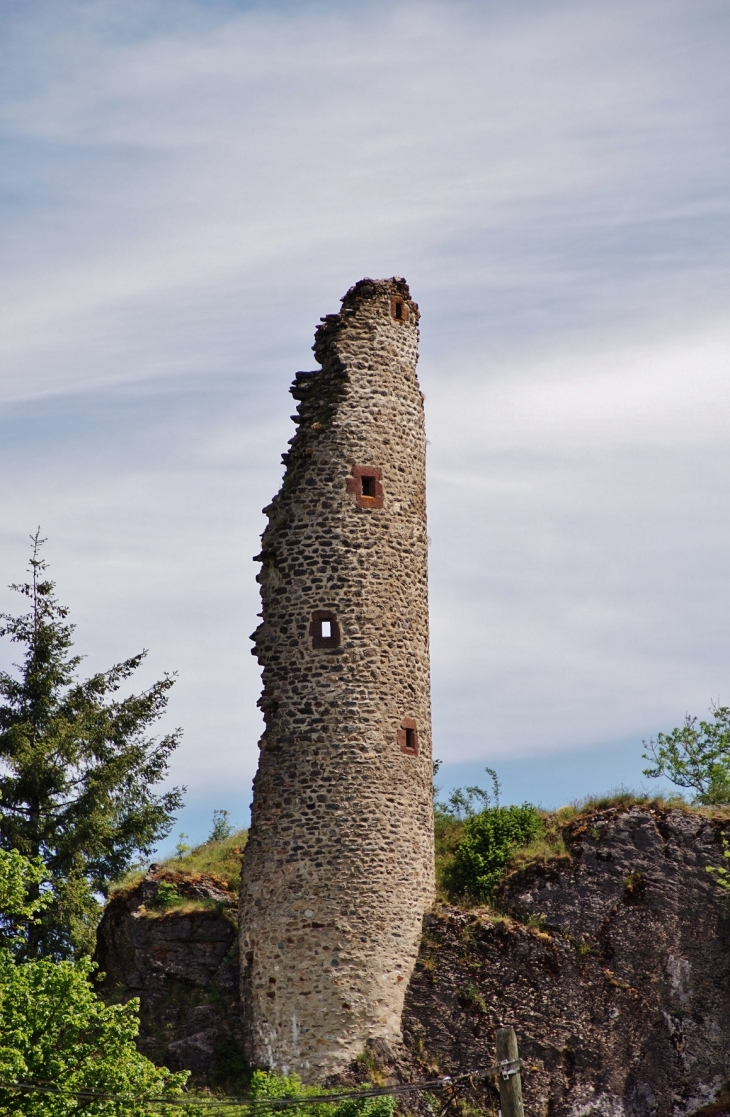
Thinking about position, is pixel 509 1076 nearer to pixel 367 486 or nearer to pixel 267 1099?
pixel 267 1099

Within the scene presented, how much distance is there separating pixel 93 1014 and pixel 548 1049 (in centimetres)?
807

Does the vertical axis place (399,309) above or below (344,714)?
above

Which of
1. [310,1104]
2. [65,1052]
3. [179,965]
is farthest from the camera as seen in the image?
[179,965]

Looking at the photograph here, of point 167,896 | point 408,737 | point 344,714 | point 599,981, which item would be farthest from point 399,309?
point 599,981

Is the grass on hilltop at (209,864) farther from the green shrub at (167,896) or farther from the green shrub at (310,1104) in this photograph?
the green shrub at (310,1104)

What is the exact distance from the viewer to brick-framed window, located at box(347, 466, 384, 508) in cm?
3681

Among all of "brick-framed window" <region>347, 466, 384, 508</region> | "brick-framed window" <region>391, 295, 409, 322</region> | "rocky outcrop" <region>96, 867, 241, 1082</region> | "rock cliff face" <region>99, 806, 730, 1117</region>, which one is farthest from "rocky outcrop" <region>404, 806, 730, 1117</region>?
"brick-framed window" <region>391, 295, 409, 322</region>

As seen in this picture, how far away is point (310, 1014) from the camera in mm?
33969

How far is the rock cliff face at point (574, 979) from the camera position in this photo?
Result: 113 ft

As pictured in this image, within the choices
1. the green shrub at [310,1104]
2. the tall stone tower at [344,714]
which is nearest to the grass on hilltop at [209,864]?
the tall stone tower at [344,714]

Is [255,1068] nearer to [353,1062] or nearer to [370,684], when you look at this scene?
[353,1062]

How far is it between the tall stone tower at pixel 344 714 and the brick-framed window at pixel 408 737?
1.4 inches

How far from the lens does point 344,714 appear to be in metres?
35.5

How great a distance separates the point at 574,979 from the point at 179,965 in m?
6.81
